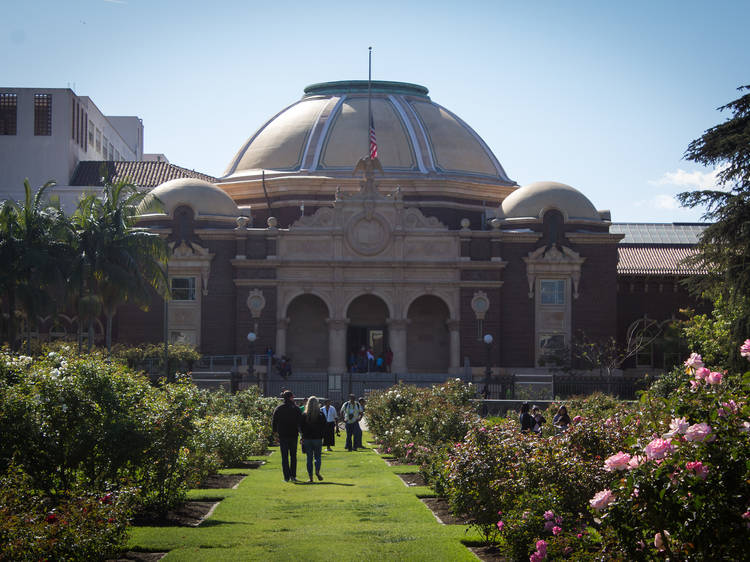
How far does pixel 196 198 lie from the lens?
55469mm

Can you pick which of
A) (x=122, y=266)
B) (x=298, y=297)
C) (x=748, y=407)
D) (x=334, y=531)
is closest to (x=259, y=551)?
(x=334, y=531)

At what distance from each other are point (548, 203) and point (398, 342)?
10.7 m

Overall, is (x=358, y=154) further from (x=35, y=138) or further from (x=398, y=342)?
(x=35, y=138)

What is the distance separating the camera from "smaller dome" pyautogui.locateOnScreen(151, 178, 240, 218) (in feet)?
181

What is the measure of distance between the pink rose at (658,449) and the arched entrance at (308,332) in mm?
48544

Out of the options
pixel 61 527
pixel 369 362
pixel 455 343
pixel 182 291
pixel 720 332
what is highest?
pixel 182 291

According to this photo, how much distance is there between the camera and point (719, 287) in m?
35.9

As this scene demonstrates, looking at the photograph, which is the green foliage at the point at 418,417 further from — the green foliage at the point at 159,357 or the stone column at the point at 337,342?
the stone column at the point at 337,342

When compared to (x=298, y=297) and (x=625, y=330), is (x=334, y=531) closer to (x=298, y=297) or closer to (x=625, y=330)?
(x=298, y=297)

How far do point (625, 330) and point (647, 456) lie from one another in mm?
52465

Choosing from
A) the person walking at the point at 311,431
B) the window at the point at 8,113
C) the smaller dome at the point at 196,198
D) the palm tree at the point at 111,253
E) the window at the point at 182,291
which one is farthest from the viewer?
the window at the point at 8,113

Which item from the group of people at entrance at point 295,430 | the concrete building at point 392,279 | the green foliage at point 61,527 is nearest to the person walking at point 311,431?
the group of people at entrance at point 295,430

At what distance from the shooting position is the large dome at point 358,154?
6050 cm

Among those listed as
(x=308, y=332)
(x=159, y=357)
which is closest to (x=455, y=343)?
(x=308, y=332)
